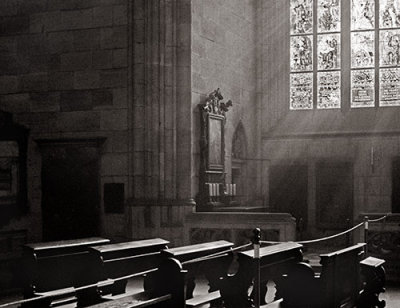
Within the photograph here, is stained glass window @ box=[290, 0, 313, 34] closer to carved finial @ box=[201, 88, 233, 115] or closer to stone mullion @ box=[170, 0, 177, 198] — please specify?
carved finial @ box=[201, 88, 233, 115]

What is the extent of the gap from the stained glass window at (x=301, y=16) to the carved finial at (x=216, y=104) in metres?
3.86

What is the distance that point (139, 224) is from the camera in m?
13.8

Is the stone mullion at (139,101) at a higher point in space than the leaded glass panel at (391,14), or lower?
lower

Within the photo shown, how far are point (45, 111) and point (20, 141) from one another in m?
0.79

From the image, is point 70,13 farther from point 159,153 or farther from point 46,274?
point 46,274

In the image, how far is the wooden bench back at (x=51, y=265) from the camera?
8148 millimetres

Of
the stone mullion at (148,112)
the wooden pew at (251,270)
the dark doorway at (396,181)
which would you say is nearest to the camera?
the wooden pew at (251,270)

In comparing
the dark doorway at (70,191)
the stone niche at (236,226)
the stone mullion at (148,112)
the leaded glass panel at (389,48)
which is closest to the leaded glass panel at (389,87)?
the leaded glass panel at (389,48)

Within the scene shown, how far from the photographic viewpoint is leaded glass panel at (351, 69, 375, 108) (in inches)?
701

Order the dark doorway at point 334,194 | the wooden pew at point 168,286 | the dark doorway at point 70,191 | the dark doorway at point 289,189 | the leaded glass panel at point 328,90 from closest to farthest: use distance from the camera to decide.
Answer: the wooden pew at point 168,286 → the dark doorway at point 70,191 → the dark doorway at point 334,194 → the dark doorway at point 289,189 → the leaded glass panel at point 328,90

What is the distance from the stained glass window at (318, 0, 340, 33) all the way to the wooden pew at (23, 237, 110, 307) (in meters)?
11.2

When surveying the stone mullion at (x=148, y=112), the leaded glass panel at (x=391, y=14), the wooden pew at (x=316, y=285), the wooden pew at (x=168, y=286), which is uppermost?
the leaded glass panel at (x=391, y=14)

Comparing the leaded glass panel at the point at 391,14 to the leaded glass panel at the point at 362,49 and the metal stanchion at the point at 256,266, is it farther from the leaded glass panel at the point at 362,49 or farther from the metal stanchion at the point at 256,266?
the metal stanchion at the point at 256,266

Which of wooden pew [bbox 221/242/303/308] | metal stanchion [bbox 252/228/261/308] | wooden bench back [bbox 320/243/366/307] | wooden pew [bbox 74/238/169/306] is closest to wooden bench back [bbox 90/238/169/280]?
wooden pew [bbox 74/238/169/306]
